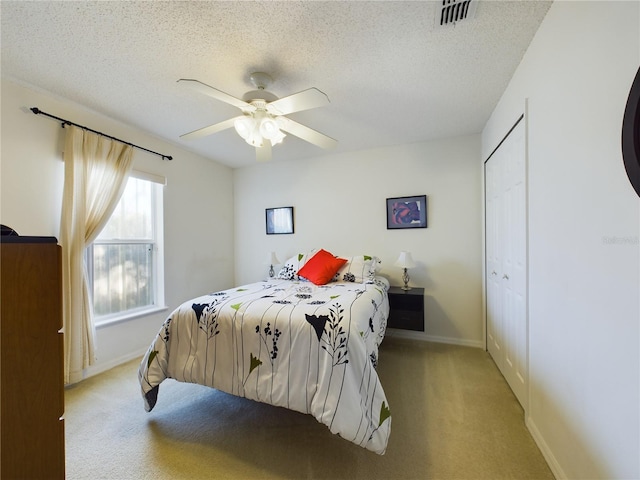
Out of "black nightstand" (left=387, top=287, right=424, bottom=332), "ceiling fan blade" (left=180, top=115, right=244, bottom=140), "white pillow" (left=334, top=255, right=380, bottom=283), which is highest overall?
"ceiling fan blade" (left=180, top=115, right=244, bottom=140)

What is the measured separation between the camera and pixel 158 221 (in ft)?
10.00

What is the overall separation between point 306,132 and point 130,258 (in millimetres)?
2381

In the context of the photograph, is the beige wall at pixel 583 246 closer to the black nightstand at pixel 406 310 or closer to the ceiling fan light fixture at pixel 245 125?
the black nightstand at pixel 406 310

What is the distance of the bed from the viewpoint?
53.4 inches

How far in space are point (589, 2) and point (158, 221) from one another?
3.72 metres

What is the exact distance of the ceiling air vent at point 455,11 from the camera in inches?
51.6

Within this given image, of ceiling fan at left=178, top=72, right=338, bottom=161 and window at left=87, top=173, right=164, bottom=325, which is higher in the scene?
ceiling fan at left=178, top=72, right=338, bottom=161

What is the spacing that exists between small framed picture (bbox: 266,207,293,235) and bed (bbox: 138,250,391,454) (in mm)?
1911

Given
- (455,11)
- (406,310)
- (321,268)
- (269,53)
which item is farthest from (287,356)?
(455,11)

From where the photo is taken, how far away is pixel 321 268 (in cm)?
290

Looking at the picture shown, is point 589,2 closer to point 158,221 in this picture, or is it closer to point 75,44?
point 75,44

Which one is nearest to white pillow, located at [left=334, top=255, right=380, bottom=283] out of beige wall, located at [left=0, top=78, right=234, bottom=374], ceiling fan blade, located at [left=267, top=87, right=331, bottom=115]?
ceiling fan blade, located at [left=267, top=87, right=331, bottom=115]

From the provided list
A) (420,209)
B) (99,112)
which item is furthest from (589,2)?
(99,112)

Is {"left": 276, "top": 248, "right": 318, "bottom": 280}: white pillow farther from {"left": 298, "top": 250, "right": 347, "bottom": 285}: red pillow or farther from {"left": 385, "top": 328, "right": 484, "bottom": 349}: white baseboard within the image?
{"left": 385, "top": 328, "right": 484, "bottom": 349}: white baseboard
